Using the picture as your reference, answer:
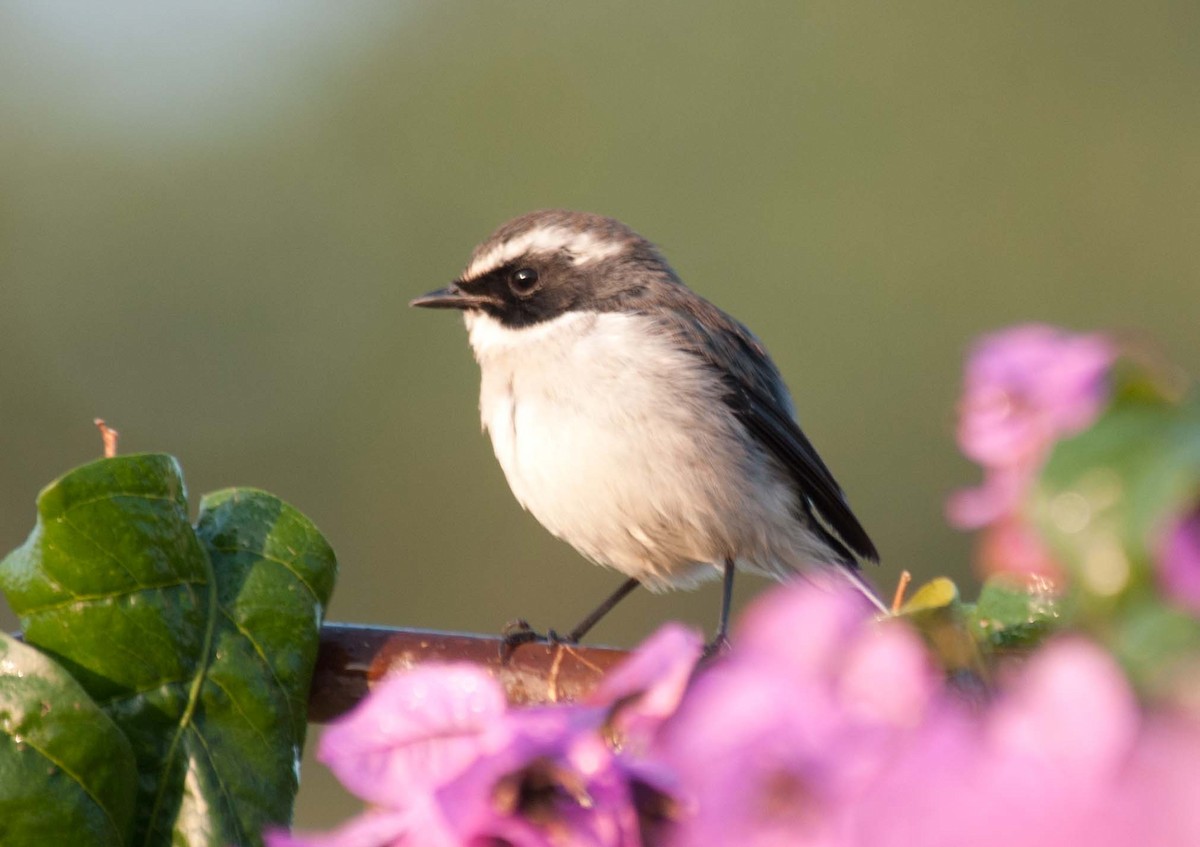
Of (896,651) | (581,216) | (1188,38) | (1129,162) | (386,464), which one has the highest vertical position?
(896,651)

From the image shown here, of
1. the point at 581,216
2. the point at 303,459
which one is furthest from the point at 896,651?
the point at 303,459

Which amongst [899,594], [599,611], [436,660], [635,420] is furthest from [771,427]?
[899,594]

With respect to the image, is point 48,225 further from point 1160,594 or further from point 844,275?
point 1160,594

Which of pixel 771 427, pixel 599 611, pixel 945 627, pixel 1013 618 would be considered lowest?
pixel 599 611

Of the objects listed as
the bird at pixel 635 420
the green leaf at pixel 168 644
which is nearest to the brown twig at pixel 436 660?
the green leaf at pixel 168 644

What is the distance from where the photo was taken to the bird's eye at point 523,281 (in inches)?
162

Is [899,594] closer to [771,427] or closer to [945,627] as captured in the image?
[945,627]

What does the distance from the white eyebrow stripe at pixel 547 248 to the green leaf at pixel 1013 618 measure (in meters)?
3.13

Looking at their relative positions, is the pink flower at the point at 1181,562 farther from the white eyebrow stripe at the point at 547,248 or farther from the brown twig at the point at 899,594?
the white eyebrow stripe at the point at 547,248

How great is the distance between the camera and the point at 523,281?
162 inches

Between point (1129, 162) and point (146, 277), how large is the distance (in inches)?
363

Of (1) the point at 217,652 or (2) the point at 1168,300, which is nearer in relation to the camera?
(1) the point at 217,652

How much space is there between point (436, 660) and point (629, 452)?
217cm

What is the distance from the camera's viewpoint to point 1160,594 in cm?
41
